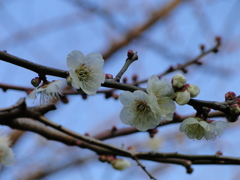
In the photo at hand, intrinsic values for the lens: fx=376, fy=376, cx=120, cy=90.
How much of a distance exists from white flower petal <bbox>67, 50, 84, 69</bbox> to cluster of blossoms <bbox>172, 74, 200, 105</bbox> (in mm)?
306

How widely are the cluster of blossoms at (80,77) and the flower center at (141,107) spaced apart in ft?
0.48

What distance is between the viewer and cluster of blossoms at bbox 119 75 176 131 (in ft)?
3.70

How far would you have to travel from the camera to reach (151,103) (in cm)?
114

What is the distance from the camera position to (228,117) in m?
1.12

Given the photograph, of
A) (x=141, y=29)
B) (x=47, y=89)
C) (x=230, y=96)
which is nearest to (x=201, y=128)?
(x=230, y=96)

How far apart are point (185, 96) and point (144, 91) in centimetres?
14

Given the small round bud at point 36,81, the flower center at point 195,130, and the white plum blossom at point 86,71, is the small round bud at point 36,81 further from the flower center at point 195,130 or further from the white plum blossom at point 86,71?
the flower center at point 195,130

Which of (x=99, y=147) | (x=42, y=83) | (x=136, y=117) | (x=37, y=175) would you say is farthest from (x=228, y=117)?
(x=37, y=175)

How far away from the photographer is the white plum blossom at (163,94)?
3.71 ft

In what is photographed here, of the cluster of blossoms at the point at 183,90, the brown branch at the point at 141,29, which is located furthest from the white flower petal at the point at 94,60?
the brown branch at the point at 141,29

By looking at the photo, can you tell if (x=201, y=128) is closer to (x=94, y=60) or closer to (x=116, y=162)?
(x=94, y=60)

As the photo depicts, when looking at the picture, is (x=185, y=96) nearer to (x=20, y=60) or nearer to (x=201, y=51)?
(x=20, y=60)

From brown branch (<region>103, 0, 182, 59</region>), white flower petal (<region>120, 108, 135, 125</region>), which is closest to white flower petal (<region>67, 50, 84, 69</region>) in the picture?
white flower petal (<region>120, 108, 135, 125</region>)

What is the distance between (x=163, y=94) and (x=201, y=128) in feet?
0.69
